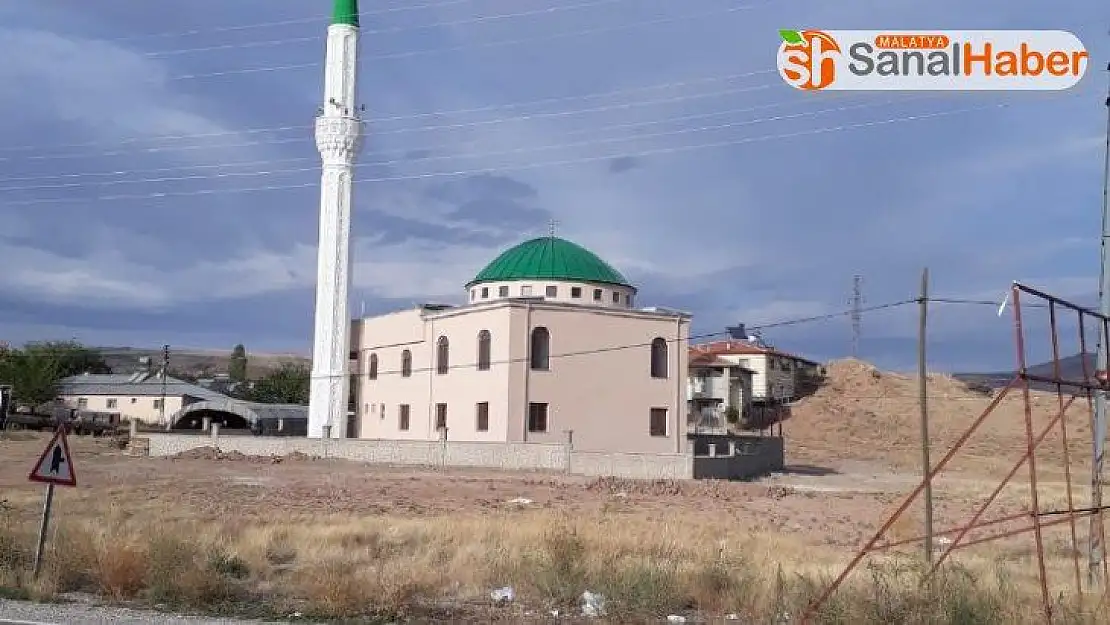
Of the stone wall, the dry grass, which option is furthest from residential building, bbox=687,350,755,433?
the dry grass

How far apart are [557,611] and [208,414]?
60.6m

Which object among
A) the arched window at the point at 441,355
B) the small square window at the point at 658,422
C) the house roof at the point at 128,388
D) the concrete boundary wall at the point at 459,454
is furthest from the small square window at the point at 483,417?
the house roof at the point at 128,388

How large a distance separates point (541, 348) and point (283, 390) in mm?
59881

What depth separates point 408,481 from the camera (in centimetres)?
3150

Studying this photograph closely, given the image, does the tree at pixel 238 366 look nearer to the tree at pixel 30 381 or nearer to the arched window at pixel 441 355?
the tree at pixel 30 381

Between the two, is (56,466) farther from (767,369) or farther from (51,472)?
(767,369)

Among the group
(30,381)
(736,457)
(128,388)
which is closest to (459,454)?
(736,457)

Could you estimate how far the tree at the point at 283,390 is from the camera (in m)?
96.9

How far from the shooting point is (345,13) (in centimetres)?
4969

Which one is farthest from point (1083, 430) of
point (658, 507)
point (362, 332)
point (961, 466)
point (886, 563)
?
point (886, 563)

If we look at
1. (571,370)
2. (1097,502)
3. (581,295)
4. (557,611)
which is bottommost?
(557,611)

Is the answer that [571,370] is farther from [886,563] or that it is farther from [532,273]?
[886,563]

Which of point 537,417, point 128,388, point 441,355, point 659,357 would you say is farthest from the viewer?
point 128,388

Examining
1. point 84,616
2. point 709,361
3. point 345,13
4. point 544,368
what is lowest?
point 84,616
